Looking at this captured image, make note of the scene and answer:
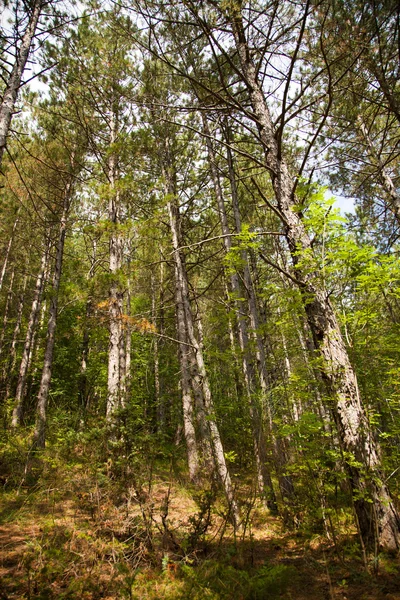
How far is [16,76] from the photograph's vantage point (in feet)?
14.6

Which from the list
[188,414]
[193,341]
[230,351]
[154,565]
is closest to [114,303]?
[193,341]

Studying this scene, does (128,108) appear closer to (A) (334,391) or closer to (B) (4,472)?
(A) (334,391)

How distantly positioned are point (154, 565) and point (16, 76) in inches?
266

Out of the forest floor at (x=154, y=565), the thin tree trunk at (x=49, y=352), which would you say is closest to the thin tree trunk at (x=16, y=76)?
the thin tree trunk at (x=49, y=352)

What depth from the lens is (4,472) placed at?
6.56m

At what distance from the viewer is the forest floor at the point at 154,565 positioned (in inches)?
117

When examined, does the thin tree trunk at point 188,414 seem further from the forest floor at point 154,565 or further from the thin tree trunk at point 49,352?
the thin tree trunk at point 49,352

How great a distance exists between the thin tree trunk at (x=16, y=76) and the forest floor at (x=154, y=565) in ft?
15.3

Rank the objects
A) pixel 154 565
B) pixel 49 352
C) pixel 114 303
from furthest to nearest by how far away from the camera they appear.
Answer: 1. pixel 49 352
2. pixel 114 303
3. pixel 154 565

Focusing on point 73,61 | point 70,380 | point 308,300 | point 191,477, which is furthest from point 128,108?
point 70,380

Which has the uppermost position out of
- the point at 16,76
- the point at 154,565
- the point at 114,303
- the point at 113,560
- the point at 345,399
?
the point at 16,76

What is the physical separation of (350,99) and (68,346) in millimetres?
13570

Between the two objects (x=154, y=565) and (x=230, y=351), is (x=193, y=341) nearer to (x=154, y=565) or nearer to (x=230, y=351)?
(x=230, y=351)

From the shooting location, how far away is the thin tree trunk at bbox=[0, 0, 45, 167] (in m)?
4.06
